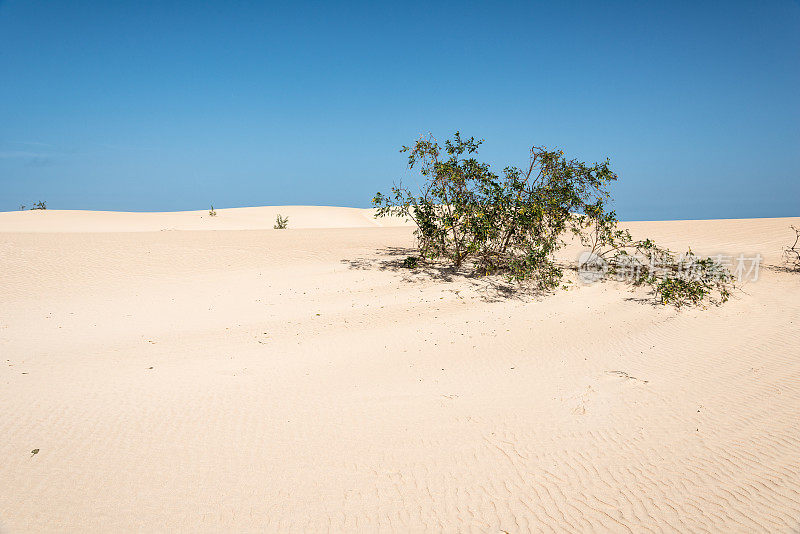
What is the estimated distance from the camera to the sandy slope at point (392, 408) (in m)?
3.54

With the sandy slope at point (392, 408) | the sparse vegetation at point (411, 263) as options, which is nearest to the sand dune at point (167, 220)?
the sparse vegetation at point (411, 263)

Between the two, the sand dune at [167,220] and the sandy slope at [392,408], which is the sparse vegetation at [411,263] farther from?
the sand dune at [167,220]

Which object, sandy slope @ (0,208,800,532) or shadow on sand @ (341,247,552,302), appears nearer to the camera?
sandy slope @ (0,208,800,532)

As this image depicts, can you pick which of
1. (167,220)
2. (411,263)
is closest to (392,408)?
(411,263)

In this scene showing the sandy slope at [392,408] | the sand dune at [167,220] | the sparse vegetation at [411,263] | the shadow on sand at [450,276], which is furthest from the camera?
the sand dune at [167,220]

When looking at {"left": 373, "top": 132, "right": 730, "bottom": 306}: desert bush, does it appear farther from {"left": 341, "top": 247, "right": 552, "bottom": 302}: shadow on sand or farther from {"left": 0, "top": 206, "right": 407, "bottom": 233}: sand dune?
{"left": 0, "top": 206, "right": 407, "bottom": 233}: sand dune

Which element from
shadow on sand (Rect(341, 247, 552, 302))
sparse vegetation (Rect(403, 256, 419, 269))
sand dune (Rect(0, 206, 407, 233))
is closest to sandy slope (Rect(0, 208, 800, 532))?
shadow on sand (Rect(341, 247, 552, 302))

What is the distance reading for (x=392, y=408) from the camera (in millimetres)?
5078

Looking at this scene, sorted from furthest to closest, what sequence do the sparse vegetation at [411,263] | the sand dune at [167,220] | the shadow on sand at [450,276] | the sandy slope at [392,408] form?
the sand dune at [167,220]
the sparse vegetation at [411,263]
the shadow on sand at [450,276]
the sandy slope at [392,408]

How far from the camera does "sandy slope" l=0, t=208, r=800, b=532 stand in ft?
11.6

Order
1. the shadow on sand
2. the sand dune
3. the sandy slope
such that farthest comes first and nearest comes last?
1. the sand dune
2. the shadow on sand
3. the sandy slope

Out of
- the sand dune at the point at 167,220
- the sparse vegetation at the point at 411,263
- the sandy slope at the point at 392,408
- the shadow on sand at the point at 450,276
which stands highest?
the sand dune at the point at 167,220

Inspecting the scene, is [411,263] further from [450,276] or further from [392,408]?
[392,408]

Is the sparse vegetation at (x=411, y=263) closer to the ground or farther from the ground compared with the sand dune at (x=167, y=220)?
closer to the ground
